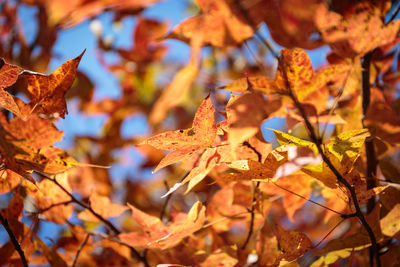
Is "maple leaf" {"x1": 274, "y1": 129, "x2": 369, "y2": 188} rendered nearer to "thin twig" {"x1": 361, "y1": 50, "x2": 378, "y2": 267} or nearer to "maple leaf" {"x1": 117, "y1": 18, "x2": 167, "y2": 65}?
"thin twig" {"x1": 361, "y1": 50, "x2": 378, "y2": 267}

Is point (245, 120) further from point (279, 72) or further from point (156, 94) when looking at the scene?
point (156, 94)

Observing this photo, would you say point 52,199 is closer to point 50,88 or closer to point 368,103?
point 50,88

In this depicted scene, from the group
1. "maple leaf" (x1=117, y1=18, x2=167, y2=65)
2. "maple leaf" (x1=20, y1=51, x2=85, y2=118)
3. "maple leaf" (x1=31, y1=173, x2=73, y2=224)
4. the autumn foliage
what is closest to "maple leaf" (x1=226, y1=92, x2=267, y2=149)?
the autumn foliage

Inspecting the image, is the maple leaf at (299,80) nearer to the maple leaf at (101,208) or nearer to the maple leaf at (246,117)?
the maple leaf at (246,117)

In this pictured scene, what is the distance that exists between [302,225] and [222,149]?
1.14 meters

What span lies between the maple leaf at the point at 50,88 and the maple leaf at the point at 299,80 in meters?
0.26

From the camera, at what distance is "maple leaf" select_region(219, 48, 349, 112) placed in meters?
0.37

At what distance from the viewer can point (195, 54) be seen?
46 cm

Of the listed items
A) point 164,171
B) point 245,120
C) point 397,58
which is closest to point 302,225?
point 164,171

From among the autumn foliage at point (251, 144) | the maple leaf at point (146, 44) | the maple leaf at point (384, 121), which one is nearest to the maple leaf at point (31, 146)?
the autumn foliage at point (251, 144)

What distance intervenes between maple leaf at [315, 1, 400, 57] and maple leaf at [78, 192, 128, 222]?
441 mm

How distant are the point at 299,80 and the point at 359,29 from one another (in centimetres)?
16

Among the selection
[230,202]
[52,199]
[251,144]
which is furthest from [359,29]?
[52,199]

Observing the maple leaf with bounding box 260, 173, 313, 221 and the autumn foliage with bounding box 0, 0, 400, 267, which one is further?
the maple leaf with bounding box 260, 173, 313, 221
